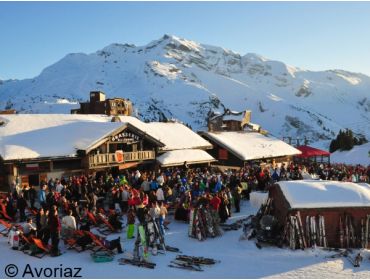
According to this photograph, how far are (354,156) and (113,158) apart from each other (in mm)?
38992

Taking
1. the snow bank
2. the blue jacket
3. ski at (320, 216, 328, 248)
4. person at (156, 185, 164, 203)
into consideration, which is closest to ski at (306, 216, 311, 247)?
ski at (320, 216, 328, 248)

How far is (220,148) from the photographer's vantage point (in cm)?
3619

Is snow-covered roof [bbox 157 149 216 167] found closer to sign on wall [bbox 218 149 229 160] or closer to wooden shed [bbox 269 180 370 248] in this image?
sign on wall [bbox 218 149 229 160]

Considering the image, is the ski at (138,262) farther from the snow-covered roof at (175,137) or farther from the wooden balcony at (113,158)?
the snow-covered roof at (175,137)

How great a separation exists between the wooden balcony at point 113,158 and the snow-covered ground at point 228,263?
11.0m

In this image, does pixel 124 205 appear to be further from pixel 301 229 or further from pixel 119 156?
pixel 119 156

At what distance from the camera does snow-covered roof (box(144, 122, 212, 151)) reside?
3216 centimetres

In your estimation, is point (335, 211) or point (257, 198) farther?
point (257, 198)

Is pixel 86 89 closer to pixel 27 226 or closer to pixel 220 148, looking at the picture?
pixel 220 148

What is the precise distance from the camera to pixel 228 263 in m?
13.0

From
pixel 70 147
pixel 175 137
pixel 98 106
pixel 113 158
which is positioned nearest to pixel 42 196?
pixel 70 147

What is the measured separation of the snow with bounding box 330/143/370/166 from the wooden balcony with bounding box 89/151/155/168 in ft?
109

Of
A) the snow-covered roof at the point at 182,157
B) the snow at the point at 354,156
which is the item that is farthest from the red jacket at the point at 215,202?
the snow at the point at 354,156

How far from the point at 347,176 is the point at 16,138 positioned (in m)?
19.3
